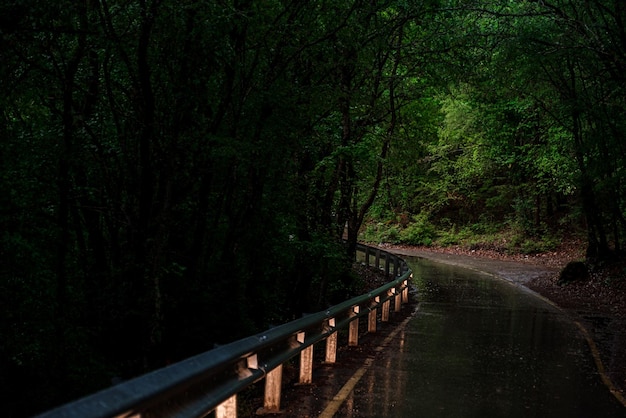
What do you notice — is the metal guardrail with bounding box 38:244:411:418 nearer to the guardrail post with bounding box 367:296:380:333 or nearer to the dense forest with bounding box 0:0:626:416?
the dense forest with bounding box 0:0:626:416

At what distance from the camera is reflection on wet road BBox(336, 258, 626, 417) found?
6984 millimetres

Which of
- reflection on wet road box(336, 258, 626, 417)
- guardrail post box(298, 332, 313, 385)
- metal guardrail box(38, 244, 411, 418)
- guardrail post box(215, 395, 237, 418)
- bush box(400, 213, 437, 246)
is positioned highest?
bush box(400, 213, 437, 246)

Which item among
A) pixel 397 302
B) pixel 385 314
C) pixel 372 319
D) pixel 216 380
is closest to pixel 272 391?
pixel 216 380

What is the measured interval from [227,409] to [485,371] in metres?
5.30

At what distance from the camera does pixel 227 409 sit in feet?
16.2

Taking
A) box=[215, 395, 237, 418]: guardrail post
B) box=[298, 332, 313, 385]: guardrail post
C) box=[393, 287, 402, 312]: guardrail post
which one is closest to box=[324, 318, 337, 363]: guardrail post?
box=[298, 332, 313, 385]: guardrail post

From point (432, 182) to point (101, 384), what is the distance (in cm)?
4246

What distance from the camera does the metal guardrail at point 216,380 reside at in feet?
9.82

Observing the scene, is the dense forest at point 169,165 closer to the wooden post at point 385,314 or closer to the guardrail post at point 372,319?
the wooden post at point 385,314

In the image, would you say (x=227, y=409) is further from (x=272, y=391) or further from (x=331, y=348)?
(x=331, y=348)

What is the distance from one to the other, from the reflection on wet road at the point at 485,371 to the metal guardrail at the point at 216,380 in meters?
0.83

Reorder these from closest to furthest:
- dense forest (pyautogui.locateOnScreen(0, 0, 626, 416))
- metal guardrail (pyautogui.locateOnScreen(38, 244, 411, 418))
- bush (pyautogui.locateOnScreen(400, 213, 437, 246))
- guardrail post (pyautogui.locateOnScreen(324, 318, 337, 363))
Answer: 1. metal guardrail (pyautogui.locateOnScreen(38, 244, 411, 418))
2. dense forest (pyautogui.locateOnScreen(0, 0, 626, 416))
3. guardrail post (pyautogui.locateOnScreen(324, 318, 337, 363))
4. bush (pyautogui.locateOnScreen(400, 213, 437, 246))

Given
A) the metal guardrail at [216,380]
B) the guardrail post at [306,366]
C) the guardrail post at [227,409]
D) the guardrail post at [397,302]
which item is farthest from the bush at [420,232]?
the guardrail post at [227,409]

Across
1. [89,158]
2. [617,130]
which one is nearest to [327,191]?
[89,158]
